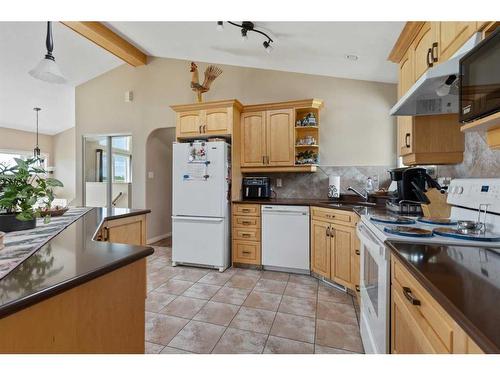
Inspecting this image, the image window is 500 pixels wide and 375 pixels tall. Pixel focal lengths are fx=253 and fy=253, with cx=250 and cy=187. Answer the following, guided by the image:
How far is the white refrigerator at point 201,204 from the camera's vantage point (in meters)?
3.15

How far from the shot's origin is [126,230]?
2111 millimetres

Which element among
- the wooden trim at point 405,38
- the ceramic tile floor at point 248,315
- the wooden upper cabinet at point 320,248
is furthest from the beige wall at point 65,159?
the wooden trim at point 405,38

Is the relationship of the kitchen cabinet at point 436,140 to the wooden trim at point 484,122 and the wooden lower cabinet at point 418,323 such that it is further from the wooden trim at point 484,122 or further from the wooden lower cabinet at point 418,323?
the wooden lower cabinet at point 418,323

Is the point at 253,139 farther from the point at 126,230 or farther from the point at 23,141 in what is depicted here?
the point at 23,141

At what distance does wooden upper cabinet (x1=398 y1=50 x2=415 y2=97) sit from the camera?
196 centimetres

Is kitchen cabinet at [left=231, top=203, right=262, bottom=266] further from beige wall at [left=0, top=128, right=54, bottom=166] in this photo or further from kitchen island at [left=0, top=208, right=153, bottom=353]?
beige wall at [left=0, top=128, right=54, bottom=166]

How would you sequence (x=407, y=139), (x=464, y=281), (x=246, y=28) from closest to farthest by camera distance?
(x=464, y=281) < (x=407, y=139) < (x=246, y=28)

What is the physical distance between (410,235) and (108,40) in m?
4.12

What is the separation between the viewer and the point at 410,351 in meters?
0.91

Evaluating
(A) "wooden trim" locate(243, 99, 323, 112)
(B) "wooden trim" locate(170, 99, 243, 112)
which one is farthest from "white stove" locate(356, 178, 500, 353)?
(B) "wooden trim" locate(170, 99, 243, 112)

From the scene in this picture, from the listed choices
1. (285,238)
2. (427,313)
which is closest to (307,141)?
(285,238)
